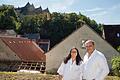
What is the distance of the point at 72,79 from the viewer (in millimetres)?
7762

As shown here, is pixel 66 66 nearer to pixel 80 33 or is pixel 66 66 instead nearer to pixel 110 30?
pixel 80 33

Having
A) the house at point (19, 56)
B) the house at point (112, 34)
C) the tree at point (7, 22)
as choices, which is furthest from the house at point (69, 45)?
the tree at point (7, 22)

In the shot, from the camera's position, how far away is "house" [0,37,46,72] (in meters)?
39.7

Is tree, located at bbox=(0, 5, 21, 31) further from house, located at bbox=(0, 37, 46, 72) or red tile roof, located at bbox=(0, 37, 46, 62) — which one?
red tile roof, located at bbox=(0, 37, 46, 62)

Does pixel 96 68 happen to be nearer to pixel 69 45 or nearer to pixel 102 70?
pixel 102 70

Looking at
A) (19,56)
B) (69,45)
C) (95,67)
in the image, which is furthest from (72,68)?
(19,56)

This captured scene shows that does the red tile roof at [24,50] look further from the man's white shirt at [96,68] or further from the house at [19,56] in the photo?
the man's white shirt at [96,68]

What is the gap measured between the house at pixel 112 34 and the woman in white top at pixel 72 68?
3633cm

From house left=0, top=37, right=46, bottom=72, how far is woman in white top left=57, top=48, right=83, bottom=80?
3027 centimetres

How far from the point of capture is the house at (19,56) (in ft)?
130

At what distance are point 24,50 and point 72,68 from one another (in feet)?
129

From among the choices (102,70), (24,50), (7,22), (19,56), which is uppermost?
(7,22)

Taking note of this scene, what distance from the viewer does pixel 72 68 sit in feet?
25.7

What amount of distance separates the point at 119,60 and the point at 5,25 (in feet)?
189
